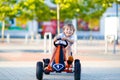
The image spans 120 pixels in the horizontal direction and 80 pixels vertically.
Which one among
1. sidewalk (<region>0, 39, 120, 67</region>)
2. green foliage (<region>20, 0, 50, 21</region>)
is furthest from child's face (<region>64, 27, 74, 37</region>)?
green foliage (<region>20, 0, 50, 21</region>)

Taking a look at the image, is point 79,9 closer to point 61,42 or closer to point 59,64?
point 61,42

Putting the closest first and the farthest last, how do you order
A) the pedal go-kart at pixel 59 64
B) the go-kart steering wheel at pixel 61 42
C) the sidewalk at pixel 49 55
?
the pedal go-kart at pixel 59 64 < the go-kart steering wheel at pixel 61 42 < the sidewalk at pixel 49 55

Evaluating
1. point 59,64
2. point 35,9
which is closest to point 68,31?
point 59,64

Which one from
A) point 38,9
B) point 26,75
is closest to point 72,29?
point 26,75

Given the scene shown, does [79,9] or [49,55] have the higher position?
[79,9]

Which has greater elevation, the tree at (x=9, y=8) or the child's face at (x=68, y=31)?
the tree at (x=9, y=8)

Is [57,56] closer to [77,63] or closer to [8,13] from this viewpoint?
[77,63]

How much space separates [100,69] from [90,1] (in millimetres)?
23999

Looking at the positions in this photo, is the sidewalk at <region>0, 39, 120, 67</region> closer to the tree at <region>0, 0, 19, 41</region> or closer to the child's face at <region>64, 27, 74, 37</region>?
the child's face at <region>64, 27, 74, 37</region>

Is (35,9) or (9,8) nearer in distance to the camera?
(9,8)

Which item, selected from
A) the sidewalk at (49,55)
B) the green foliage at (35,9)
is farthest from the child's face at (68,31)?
Result: the green foliage at (35,9)

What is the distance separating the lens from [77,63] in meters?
11.5

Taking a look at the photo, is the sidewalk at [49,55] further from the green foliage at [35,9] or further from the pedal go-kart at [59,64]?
the green foliage at [35,9]

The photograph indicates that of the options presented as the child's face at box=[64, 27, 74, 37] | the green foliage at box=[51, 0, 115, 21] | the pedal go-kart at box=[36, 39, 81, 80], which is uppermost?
the green foliage at box=[51, 0, 115, 21]
